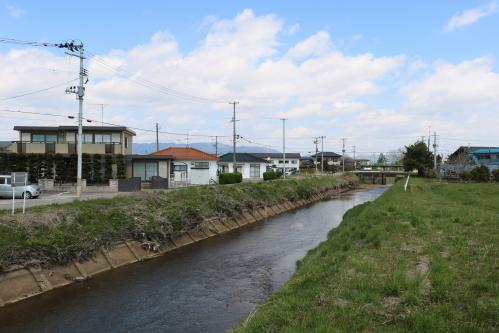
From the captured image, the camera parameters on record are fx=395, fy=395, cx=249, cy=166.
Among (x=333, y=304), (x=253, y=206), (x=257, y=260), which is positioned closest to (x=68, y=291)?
(x=257, y=260)

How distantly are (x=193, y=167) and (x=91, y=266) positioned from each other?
30.6 m

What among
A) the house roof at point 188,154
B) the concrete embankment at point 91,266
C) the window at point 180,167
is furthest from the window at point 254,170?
the concrete embankment at point 91,266

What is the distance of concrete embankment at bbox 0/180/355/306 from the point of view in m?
13.1

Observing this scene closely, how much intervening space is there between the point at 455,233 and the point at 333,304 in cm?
769


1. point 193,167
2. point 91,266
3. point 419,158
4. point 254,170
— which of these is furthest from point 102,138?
point 419,158

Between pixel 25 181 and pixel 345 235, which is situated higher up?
pixel 25 181

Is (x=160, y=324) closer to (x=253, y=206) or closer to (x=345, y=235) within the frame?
(x=345, y=235)

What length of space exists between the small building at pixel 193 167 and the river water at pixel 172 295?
23.7m

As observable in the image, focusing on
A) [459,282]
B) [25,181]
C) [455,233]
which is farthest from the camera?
[25,181]

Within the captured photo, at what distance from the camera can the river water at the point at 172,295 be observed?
36.3 feet

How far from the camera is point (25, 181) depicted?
15688 mm

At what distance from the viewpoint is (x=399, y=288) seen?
862 centimetres

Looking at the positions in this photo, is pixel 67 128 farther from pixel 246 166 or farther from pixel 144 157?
pixel 246 166

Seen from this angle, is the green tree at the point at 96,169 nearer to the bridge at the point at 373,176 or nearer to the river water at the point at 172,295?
the river water at the point at 172,295
